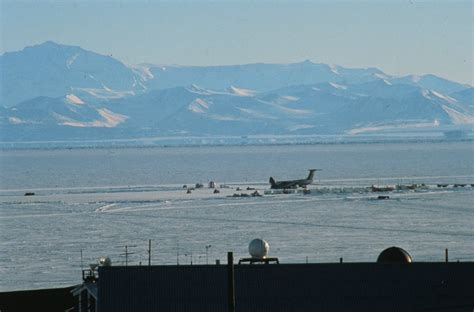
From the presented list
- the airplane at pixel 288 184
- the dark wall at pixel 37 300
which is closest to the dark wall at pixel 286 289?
the dark wall at pixel 37 300

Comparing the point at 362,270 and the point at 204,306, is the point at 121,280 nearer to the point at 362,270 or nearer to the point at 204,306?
the point at 204,306

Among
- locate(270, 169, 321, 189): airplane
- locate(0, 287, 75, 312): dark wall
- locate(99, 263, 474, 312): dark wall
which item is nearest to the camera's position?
locate(99, 263, 474, 312): dark wall

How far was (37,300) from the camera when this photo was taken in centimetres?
4047

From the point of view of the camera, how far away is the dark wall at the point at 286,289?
2869 cm

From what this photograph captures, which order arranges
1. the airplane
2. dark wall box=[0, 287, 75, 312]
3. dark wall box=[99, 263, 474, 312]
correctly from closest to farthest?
dark wall box=[99, 263, 474, 312], dark wall box=[0, 287, 75, 312], the airplane

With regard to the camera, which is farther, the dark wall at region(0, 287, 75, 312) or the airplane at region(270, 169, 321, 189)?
the airplane at region(270, 169, 321, 189)

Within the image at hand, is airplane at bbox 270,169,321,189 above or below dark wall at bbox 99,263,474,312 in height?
above

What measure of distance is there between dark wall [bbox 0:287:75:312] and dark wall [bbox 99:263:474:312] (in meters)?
10.6

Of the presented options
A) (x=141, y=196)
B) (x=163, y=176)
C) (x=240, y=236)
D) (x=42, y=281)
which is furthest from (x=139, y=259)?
(x=163, y=176)

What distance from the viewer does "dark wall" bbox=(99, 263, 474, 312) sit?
28.7m

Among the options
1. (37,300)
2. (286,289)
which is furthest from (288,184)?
(286,289)

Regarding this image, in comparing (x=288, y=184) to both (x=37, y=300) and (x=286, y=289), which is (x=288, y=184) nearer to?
(x=37, y=300)

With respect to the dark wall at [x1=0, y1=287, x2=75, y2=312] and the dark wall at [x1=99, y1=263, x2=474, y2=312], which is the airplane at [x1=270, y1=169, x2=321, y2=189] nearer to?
the dark wall at [x1=0, y1=287, x2=75, y2=312]

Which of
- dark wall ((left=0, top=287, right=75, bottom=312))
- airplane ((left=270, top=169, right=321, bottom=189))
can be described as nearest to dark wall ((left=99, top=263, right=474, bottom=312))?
A: dark wall ((left=0, top=287, right=75, bottom=312))
